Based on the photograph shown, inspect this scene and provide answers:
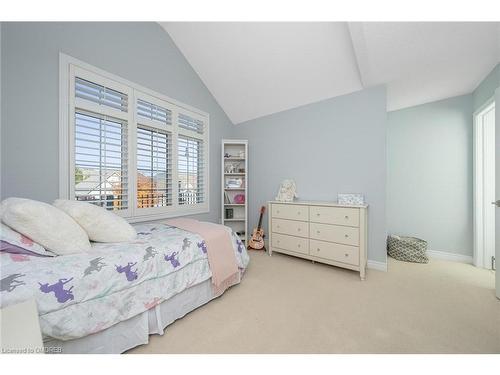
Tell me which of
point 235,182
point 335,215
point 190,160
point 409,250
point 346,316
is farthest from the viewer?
point 235,182

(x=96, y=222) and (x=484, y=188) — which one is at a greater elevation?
(x=484, y=188)

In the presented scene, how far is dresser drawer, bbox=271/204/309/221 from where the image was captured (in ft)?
8.41

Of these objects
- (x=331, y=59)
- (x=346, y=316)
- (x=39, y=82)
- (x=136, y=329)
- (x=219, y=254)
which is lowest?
(x=346, y=316)

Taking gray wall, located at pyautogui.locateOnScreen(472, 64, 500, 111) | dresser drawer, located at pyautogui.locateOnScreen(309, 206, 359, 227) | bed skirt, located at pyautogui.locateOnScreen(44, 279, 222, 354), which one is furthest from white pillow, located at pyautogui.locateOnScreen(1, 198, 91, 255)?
gray wall, located at pyautogui.locateOnScreen(472, 64, 500, 111)

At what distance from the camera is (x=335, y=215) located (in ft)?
7.66

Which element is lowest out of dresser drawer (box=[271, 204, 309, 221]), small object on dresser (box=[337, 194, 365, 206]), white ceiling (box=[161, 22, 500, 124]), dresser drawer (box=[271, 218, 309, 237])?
dresser drawer (box=[271, 218, 309, 237])

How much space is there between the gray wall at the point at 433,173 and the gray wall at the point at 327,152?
0.90 m

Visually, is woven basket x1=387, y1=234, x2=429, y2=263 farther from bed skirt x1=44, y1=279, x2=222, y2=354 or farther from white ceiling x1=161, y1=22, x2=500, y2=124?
bed skirt x1=44, y1=279, x2=222, y2=354

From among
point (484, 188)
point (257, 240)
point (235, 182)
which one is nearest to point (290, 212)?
point (257, 240)

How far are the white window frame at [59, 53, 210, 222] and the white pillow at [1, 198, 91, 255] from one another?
76 centimetres

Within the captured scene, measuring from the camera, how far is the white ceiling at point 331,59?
164 cm

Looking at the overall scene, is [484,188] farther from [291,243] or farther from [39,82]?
[39,82]

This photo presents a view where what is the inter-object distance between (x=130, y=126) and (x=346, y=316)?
9.33 feet
